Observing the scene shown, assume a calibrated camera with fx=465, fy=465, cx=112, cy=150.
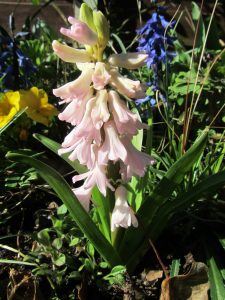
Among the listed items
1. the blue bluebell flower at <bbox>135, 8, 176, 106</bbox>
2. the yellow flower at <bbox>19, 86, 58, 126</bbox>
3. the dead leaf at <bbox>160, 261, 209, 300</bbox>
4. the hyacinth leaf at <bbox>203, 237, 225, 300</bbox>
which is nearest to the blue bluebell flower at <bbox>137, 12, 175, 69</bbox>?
the blue bluebell flower at <bbox>135, 8, 176, 106</bbox>

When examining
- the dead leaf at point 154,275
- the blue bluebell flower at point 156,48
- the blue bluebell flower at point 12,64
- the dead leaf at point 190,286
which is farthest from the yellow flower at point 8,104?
the dead leaf at point 190,286

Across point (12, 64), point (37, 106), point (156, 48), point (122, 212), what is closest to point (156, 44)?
point (156, 48)

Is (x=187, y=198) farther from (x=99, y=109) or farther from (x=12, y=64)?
(x=12, y=64)

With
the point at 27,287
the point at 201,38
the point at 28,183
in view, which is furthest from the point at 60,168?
the point at 201,38

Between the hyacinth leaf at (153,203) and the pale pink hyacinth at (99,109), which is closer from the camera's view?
the pale pink hyacinth at (99,109)

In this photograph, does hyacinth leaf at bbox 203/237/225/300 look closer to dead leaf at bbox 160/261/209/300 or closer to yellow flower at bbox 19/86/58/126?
dead leaf at bbox 160/261/209/300

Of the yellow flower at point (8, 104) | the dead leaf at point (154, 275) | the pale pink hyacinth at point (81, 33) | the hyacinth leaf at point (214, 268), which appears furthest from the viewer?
the yellow flower at point (8, 104)

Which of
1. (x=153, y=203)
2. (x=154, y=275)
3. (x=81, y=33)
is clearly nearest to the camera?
(x=81, y=33)

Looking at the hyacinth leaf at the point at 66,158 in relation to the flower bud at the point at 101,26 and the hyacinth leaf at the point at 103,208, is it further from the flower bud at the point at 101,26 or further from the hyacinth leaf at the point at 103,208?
the flower bud at the point at 101,26
